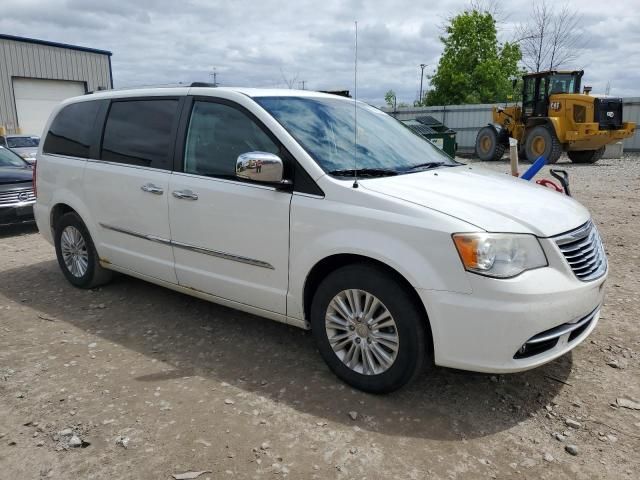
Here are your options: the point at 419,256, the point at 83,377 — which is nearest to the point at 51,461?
the point at 83,377

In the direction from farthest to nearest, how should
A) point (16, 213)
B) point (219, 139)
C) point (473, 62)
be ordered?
1. point (473, 62)
2. point (16, 213)
3. point (219, 139)

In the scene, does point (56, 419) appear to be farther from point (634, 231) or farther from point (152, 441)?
point (634, 231)

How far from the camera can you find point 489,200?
3.10 meters

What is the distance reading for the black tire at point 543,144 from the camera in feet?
54.4

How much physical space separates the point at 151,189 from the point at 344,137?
5.10ft

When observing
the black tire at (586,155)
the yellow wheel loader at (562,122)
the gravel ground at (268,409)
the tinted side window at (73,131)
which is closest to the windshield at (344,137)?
the gravel ground at (268,409)


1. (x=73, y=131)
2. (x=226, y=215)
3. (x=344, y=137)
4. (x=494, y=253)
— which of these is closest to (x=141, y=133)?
(x=73, y=131)

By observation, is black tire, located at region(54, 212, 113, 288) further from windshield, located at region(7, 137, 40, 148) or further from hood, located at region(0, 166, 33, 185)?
windshield, located at region(7, 137, 40, 148)

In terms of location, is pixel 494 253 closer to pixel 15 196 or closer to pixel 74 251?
pixel 74 251

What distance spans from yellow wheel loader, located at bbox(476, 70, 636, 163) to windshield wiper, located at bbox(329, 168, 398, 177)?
14623 millimetres

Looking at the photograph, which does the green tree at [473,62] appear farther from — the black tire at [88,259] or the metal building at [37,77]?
the black tire at [88,259]

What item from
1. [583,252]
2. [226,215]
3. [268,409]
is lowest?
[268,409]

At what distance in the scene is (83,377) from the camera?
11.6 feet

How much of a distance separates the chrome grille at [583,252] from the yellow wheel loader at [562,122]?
1437cm
